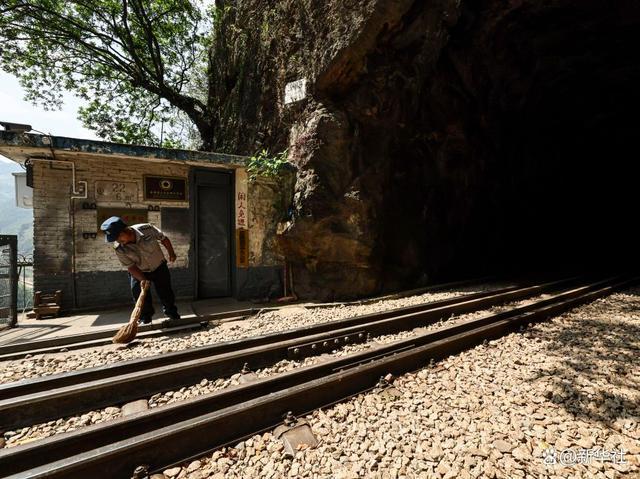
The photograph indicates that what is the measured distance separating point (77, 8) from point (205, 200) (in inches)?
537

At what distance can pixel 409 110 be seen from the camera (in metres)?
9.33

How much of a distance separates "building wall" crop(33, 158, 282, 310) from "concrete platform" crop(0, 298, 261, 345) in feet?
1.66

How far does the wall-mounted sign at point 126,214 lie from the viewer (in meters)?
6.98

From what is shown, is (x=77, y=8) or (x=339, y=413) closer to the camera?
(x=339, y=413)

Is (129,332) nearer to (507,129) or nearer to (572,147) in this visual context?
(507,129)

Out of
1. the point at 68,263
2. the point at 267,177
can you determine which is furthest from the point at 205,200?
the point at 68,263

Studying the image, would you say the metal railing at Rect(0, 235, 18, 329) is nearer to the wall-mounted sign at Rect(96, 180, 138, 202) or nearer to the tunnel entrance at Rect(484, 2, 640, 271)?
the wall-mounted sign at Rect(96, 180, 138, 202)

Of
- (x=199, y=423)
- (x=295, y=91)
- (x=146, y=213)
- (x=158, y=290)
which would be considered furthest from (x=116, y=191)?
(x=199, y=423)

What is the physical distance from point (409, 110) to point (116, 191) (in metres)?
8.65

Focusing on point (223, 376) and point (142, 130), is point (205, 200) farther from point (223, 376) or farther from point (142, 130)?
point (142, 130)

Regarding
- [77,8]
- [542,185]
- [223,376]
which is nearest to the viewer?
[223,376]

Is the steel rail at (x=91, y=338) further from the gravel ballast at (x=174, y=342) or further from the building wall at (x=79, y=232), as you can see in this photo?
the building wall at (x=79, y=232)

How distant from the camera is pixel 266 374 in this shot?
3.47 metres

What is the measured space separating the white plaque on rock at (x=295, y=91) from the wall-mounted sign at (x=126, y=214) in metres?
5.88
